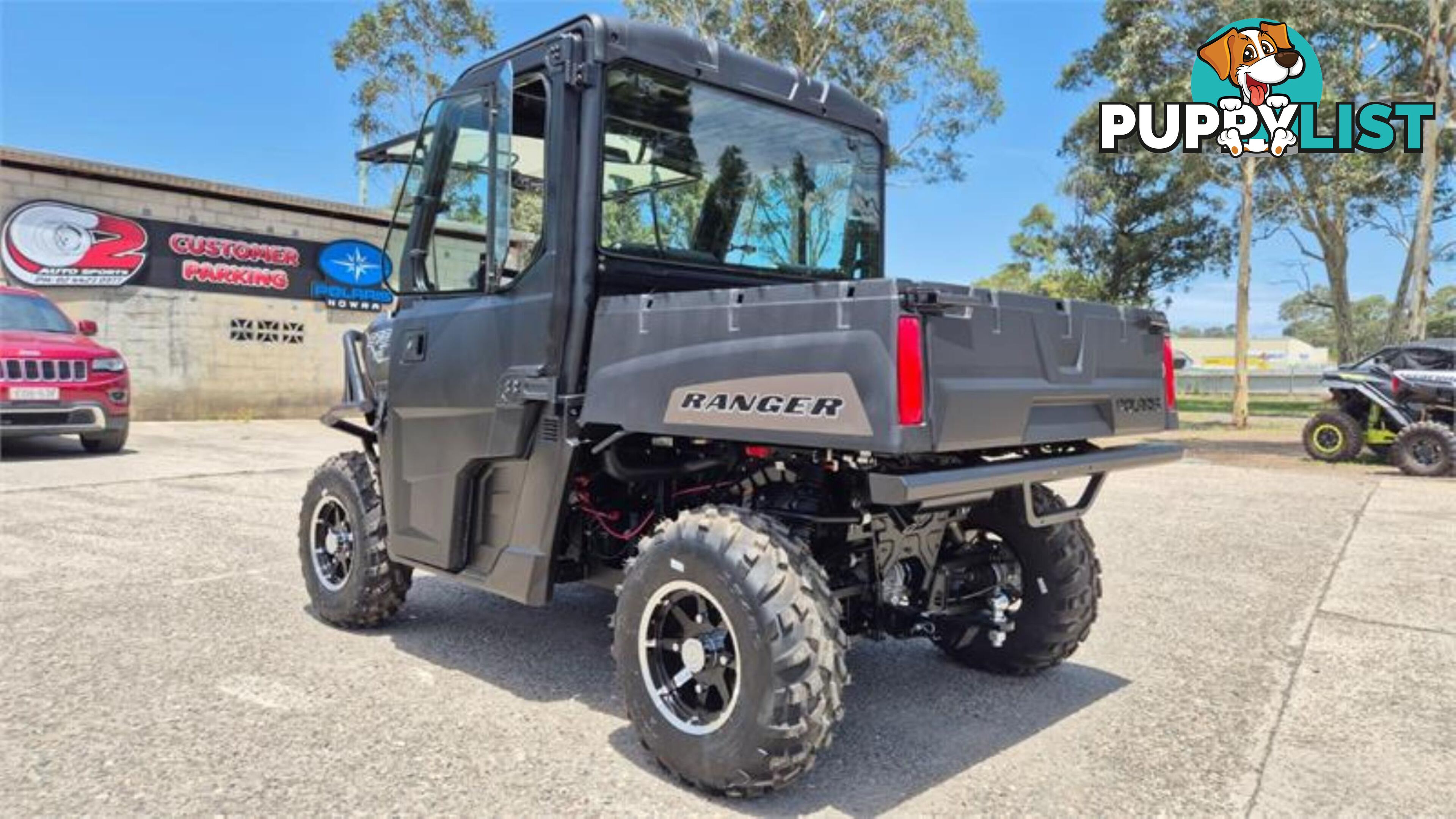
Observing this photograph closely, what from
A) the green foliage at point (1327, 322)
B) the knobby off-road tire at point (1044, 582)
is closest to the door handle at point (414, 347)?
the knobby off-road tire at point (1044, 582)

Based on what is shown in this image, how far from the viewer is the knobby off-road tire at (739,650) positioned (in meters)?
2.79

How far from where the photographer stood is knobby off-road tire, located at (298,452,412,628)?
14.7ft

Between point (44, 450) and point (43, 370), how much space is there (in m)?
1.95

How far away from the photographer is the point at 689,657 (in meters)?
3.07

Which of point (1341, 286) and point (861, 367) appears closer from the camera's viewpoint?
point (861, 367)

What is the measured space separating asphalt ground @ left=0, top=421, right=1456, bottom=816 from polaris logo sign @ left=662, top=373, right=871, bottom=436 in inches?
47.1

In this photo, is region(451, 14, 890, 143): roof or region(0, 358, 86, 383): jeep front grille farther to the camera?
region(0, 358, 86, 383): jeep front grille

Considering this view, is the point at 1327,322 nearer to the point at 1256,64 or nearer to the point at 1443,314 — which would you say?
the point at 1443,314

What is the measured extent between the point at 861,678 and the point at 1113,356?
5.82 ft

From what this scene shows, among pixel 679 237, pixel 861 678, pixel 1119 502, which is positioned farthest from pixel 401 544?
pixel 1119 502

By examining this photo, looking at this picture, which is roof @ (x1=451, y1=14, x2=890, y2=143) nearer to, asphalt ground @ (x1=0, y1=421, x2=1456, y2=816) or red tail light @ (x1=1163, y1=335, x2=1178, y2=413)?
red tail light @ (x1=1163, y1=335, x2=1178, y2=413)

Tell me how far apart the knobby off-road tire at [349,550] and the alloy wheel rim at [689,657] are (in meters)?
1.86

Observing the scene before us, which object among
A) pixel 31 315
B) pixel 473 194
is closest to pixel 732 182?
pixel 473 194

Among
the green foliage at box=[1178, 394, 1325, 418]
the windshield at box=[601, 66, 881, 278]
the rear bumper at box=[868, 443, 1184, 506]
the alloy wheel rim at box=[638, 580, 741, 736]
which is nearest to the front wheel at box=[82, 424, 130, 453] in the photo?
the windshield at box=[601, 66, 881, 278]
